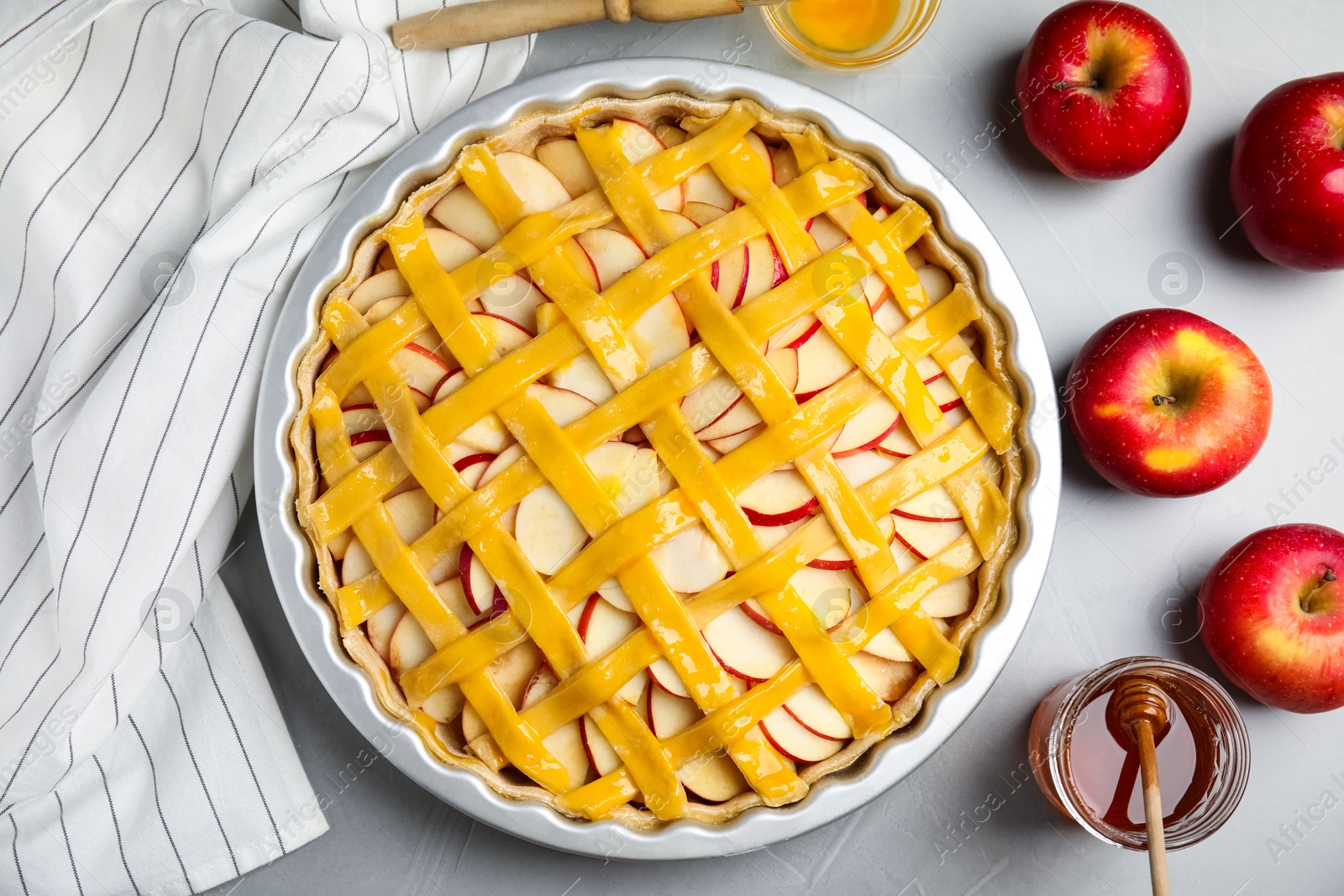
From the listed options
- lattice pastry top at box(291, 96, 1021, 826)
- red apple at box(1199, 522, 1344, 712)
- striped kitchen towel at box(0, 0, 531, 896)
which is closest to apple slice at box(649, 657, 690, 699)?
lattice pastry top at box(291, 96, 1021, 826)

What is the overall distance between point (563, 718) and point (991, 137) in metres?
1.06

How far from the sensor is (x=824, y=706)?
109cm

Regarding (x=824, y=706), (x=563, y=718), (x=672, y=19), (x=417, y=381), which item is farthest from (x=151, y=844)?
(x=672, y=19)

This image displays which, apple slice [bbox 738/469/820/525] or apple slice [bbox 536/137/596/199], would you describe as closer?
apple slice [bbox 738/469/820/525]

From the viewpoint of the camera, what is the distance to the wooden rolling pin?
120 centimetres

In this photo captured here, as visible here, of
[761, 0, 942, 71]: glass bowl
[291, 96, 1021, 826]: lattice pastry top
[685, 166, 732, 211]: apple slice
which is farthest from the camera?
[761, 0, 942, 71]: glass bowl

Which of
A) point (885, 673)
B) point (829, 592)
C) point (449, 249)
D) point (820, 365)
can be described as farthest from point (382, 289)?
point (885, 673)

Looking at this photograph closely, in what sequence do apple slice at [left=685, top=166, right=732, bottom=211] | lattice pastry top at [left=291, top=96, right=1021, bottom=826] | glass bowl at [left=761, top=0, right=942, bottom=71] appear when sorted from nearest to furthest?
lattice pastry top at [left=291, top=96, right=1021, bottom=826]
apple slice at [left=685, top=166, right=732, bottom=211]
glass bowl at [left=761, top=0, right=942, bottom=71]

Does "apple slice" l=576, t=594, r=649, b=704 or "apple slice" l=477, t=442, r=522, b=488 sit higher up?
"apple slice" l=477, t=442, r=522, b=488

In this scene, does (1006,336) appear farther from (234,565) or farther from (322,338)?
(234,565)

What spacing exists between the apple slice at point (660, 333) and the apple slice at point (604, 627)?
29 centimetres

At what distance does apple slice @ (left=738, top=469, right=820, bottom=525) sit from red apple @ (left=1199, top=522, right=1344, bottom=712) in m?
0.66

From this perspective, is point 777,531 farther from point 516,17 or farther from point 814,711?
point 516,17

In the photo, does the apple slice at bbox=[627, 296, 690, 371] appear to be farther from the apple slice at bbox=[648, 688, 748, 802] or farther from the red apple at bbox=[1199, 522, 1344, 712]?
the red apple at bbox=[1199, 522, 1344, 712]
